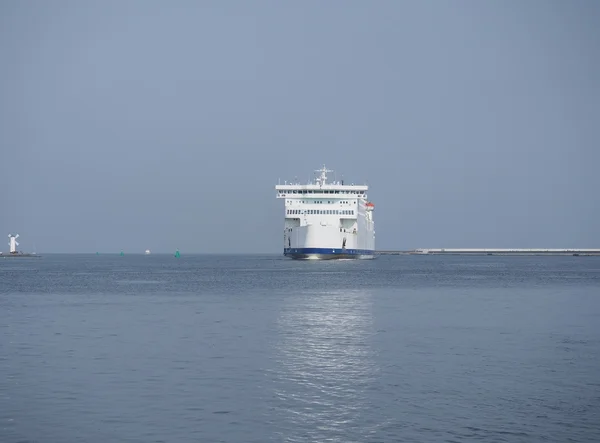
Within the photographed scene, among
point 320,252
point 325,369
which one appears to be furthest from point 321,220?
point 325,369

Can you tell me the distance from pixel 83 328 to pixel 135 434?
1849cm

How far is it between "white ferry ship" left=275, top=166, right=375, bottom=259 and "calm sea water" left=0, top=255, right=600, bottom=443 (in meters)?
74.3

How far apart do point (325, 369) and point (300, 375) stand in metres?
1.08

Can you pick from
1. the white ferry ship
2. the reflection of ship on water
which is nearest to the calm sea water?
the reflection of ship on water

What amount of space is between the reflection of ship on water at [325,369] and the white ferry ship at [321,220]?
7616 centimetres

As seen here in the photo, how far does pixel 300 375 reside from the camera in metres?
20.4

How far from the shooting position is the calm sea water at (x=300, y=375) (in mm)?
15000

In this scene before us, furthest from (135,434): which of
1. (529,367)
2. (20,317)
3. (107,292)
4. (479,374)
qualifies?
(107,292)

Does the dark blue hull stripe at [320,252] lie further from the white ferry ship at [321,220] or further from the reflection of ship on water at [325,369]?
the reflection of ship on water at [325,369]

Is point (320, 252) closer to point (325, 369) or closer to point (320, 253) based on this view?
point (320, 253)

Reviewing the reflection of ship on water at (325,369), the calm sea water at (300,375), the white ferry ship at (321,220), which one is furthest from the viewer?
the white ferry ship at (321,220)

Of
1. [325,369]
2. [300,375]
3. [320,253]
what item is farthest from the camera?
[320,253]

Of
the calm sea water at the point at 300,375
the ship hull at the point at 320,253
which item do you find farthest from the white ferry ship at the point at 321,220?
the calm sea water at the point at 300,375

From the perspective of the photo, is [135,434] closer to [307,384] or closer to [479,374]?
[307,384]
